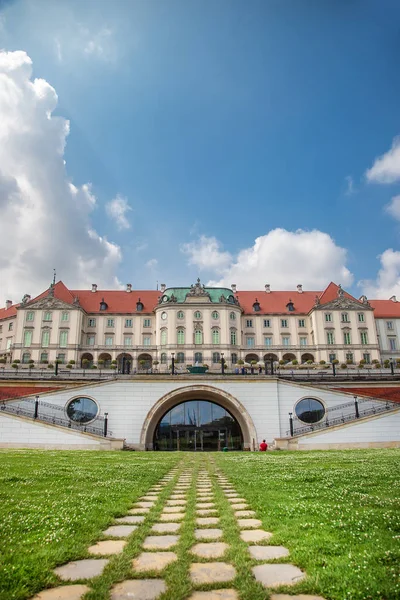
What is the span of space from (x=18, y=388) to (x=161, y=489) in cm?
3088

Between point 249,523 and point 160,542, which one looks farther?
point 249,523

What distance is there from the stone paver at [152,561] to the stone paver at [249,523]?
6.06ft

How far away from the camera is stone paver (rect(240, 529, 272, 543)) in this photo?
6.34 m

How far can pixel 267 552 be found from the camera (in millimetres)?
5707

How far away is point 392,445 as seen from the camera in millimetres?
34562

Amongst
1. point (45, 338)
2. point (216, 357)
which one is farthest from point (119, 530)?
point (45, 338)

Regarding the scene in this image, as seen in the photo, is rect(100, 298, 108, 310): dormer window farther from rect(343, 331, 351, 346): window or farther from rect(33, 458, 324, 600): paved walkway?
rect(33, 458, 324, 600): paved walkway

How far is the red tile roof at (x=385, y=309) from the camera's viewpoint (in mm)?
78375

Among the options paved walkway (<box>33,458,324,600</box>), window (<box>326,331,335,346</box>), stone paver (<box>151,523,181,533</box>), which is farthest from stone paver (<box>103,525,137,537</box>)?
window (<box>326,331,335,346</box>)

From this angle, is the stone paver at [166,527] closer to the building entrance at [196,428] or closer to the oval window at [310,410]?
the oval window at [310,410]

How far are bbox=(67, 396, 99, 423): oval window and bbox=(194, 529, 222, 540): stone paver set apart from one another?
1267 inches

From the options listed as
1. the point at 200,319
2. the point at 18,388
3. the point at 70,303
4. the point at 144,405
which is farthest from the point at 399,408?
the point at 70,303

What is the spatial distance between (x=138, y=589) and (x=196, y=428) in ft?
123

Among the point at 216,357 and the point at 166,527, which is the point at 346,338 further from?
the point at 166,527
